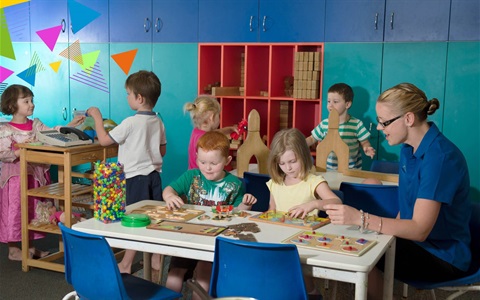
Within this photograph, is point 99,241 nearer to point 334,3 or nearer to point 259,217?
point 259,217

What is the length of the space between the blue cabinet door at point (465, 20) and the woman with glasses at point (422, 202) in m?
2.42

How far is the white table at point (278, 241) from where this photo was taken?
1.85 metres

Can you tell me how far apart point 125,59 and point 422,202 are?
441cm

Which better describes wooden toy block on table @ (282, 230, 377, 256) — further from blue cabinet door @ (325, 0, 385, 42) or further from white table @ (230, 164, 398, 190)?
blue cabinet door @ (325, 0, 385, 42)

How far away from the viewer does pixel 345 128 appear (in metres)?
4.45

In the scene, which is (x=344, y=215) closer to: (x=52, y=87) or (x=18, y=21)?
(x=52, y=87)

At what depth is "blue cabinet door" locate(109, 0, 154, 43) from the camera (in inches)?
227

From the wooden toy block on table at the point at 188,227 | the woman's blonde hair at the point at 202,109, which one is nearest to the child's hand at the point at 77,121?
the woman's blonde hair at the point at 202,109

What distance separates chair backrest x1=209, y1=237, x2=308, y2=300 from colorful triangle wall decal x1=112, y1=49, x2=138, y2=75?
430cm

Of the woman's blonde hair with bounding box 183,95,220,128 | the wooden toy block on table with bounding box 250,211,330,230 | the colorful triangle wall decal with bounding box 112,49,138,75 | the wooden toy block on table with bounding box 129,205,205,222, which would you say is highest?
the colorful triangle wall decal with bounding box 112,49,138,75

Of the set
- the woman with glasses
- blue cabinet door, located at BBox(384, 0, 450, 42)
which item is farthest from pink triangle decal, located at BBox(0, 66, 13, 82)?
the woman with glasses

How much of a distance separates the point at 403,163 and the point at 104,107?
4.34m

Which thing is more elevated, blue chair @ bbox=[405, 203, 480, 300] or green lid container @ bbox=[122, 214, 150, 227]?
green lid container @ bbox=[122, 214, 150, 227]

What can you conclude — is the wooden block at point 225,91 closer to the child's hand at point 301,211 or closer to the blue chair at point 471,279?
the child's hand at point 301,211
